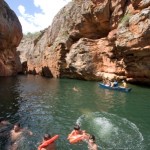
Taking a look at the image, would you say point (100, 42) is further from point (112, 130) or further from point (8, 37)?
point (112, 130)

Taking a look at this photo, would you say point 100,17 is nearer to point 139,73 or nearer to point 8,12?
point 139,73

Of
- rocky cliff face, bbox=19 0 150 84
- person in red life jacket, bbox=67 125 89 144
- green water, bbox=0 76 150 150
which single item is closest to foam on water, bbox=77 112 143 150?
green water, bbox=0 76 150 150

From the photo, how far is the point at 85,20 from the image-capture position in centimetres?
5625

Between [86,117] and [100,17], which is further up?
[100,17]

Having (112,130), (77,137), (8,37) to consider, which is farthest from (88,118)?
(8,37)

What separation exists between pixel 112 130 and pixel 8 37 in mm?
46740

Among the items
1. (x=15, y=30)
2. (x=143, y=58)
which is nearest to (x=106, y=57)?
(x=143, y=58)

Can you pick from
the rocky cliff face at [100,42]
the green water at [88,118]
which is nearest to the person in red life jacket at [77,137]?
the green water at [88,118]

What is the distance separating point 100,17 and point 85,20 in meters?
4.50

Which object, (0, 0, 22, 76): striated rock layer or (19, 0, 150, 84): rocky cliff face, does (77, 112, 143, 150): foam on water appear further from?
(0, 0, 22, 76): striated rock layer

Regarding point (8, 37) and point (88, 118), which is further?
point (8, 37)

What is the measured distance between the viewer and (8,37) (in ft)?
195

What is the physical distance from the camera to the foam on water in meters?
15.7

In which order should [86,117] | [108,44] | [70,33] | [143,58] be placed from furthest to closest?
[70,33] → [108,44] → [143,58] → [86,117]
